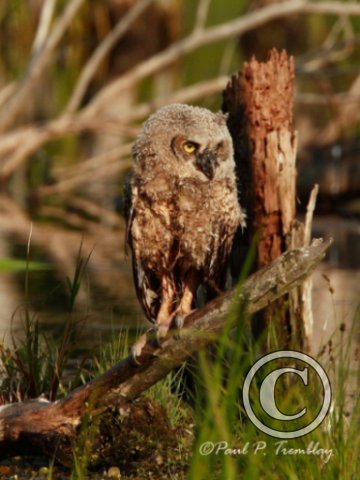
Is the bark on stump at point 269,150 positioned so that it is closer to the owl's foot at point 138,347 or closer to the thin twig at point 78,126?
the owl's foot at point 138,347

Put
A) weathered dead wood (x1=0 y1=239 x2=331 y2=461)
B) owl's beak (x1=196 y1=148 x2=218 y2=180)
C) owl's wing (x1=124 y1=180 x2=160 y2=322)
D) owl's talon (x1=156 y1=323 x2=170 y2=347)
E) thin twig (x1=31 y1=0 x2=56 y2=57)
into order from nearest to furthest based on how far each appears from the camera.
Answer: weathered dead wood (x1=0 y1=239 x2=331 y2=461), owl's talon (x1=156 y1=323 x2=170 y2=347), owl's beak (x1=196 y1=148 x2=218 y2=180), owl's wing (x1=124 y1=180 x2=160 y2=322), thin twig (x1=31 y1=0 x2=56 y2=57)

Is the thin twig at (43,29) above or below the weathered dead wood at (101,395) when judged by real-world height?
above

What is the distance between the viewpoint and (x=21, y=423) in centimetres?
527

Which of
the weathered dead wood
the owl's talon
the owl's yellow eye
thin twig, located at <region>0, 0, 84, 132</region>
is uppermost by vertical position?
thin twig, located at <region>0, 0, 84, 132</region>

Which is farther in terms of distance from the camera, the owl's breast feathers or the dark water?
the dark water

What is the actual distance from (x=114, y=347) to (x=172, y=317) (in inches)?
21.8

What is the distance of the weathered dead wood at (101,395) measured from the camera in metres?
5.01

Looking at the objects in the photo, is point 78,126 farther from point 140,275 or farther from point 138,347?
point 138,347

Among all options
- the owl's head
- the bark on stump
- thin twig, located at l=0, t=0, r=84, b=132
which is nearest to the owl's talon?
the owl's head

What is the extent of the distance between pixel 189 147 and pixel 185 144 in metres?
0.02
